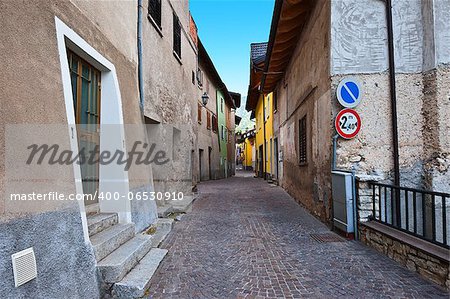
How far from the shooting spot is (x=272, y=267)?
11.8 feet

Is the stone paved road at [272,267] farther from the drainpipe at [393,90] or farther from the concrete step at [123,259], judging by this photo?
the drainpipe at [393,90]

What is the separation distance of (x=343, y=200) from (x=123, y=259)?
11.4 ft

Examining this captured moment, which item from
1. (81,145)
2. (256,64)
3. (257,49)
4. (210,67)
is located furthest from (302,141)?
(210,67)

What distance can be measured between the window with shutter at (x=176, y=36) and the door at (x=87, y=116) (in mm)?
4472

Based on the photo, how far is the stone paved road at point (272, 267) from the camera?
9.64 feet

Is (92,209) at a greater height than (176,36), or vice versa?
(176,36)

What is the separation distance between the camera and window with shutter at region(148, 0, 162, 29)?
649 cm

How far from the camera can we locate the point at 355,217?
463 centimetres

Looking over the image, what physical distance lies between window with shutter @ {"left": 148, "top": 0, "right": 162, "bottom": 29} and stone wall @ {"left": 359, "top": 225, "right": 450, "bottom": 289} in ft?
20.2

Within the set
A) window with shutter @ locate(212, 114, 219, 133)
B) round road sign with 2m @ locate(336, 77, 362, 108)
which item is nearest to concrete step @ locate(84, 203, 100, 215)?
round road sign with 2m @ locate(336, 77, 362, 108)

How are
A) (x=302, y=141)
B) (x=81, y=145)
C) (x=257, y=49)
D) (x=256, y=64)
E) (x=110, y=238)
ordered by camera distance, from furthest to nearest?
1. (x=257, y=49)
2. (x=256, y=64)
3. (x=302, y=141)
4. (x=81, y=145)
5. (x=110, y=238)

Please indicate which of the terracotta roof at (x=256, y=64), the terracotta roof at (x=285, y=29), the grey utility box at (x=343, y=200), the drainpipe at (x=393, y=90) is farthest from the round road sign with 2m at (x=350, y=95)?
the terracotta roof at (x=256, y=64)

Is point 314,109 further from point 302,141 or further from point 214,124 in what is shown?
point 214,124

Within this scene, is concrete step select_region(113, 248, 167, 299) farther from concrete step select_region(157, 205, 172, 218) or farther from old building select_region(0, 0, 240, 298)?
concrete step select_region(157, 205, 172, 218)
